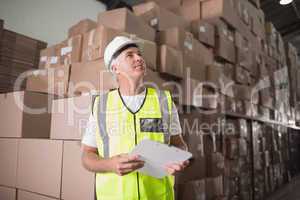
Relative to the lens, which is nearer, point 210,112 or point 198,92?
point 198,92

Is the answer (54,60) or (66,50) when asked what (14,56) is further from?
(66,50)

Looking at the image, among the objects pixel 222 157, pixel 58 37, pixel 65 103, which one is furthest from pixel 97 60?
pixel 58 37

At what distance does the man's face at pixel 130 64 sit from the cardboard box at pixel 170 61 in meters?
0.81

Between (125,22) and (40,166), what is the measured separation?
1.29 m

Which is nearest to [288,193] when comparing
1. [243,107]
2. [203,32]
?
[243,107]

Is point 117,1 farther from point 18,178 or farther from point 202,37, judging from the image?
point 18,178

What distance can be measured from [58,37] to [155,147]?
3.62m

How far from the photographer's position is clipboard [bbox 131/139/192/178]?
38.8 inches

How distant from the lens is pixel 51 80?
2.28m

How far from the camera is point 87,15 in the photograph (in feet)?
14.9

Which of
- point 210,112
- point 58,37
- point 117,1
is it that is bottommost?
point 210,112

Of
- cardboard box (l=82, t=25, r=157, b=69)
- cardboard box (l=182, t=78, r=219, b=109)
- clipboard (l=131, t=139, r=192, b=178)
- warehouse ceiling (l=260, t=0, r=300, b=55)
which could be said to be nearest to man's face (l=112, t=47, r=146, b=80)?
clipboard (l=131, t=139, r=192, b=178)

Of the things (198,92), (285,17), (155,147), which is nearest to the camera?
(155,147)

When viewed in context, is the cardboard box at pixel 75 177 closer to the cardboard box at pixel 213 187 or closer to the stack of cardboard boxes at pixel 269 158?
the cardboard box at pixel 213 187
